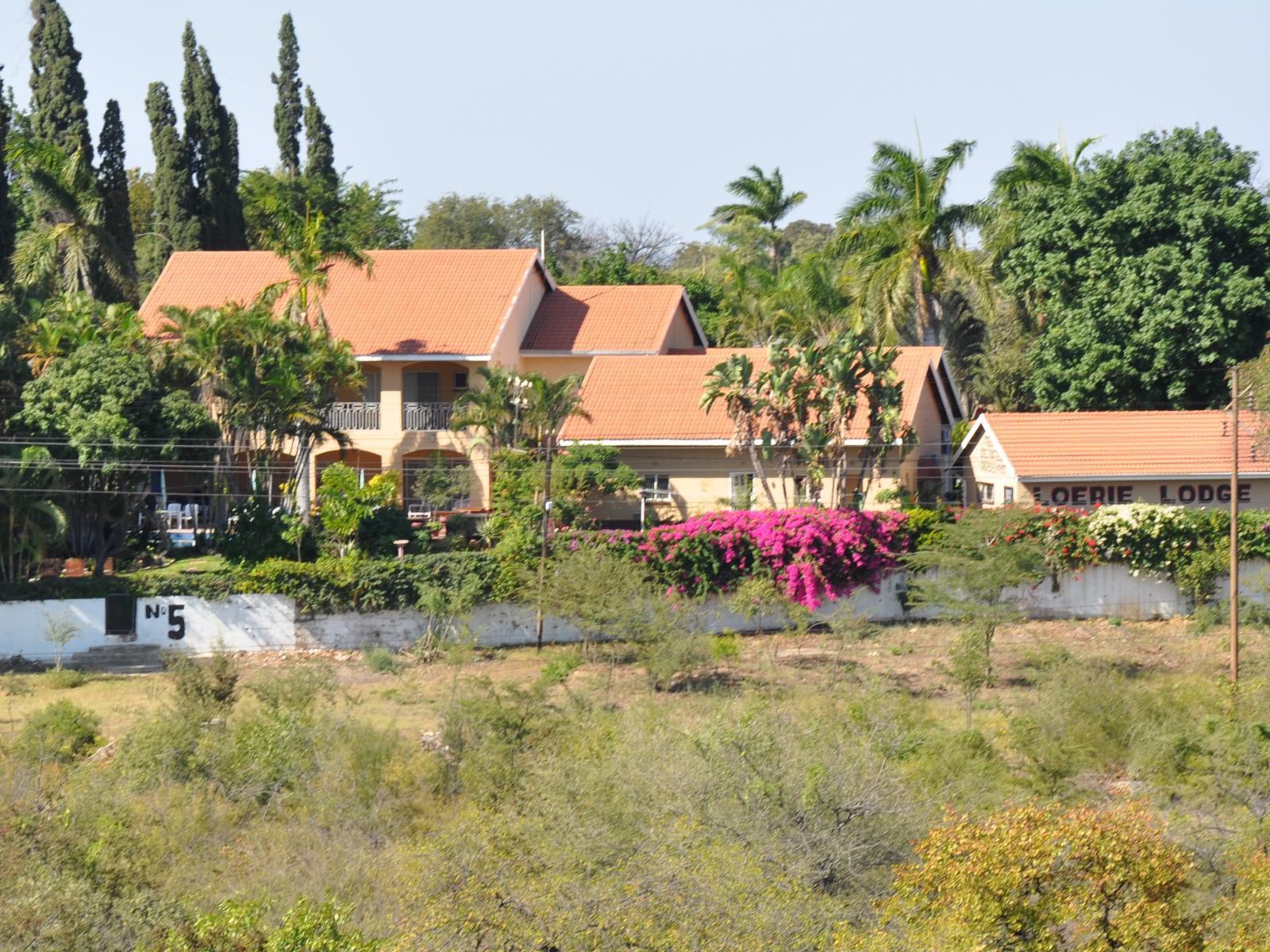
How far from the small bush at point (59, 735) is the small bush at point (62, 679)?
354 centimetres

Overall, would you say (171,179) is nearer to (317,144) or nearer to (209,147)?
(209,147)

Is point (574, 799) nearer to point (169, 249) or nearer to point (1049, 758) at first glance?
point (1049, 758)

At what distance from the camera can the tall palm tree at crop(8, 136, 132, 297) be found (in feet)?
115

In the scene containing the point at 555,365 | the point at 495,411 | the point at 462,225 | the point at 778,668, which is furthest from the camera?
the point at 462,225

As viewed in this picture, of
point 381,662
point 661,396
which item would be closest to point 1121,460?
point 661,396

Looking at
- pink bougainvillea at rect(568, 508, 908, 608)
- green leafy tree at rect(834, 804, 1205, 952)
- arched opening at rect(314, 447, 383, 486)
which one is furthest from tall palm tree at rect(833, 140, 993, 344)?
green leafy tree at rect(834, 804, 1205, 952)

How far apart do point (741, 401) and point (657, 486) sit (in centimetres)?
394

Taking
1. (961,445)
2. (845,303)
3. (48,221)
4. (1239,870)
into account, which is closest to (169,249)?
(48,221)

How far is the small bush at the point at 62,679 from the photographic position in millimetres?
26906

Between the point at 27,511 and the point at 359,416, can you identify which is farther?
the point at 359,416

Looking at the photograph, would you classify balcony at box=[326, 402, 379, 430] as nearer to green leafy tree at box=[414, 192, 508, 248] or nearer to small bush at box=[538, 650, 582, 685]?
small bush at box=[538, 650, 582, 685]

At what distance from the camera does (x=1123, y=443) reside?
107 ft

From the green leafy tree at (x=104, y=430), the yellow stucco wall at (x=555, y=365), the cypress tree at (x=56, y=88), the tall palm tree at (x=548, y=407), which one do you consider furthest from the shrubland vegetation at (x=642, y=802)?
the cypress tree at (x=56, y=88)

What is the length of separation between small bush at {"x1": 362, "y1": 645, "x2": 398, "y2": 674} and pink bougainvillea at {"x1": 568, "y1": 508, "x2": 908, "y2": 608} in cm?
418
